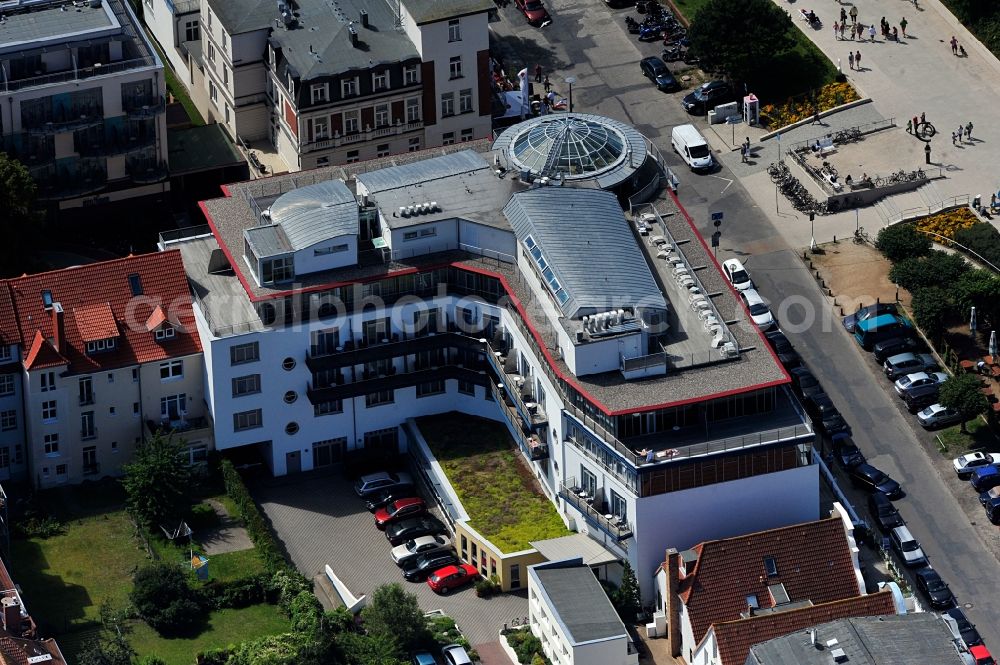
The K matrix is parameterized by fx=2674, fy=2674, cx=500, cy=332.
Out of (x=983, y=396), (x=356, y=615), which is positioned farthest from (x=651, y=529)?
(x=983, y=396)

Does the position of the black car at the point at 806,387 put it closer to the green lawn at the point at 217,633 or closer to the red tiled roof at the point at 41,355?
the green lawn at the point at 217,633

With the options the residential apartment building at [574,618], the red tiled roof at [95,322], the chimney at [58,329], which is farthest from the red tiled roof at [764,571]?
the chimney at [58,329]

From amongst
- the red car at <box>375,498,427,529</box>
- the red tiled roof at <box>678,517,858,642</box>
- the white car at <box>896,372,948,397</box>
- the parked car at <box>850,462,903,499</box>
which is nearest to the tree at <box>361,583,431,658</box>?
the red car at <box>375,498,427,529</box>

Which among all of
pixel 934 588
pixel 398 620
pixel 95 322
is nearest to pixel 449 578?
pixel 398 620

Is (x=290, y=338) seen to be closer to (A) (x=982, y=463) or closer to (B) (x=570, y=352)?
(B) (x=570, y=352)

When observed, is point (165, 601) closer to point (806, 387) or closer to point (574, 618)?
point (574, 618)

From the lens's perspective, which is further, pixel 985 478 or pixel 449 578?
pixel 985 478
